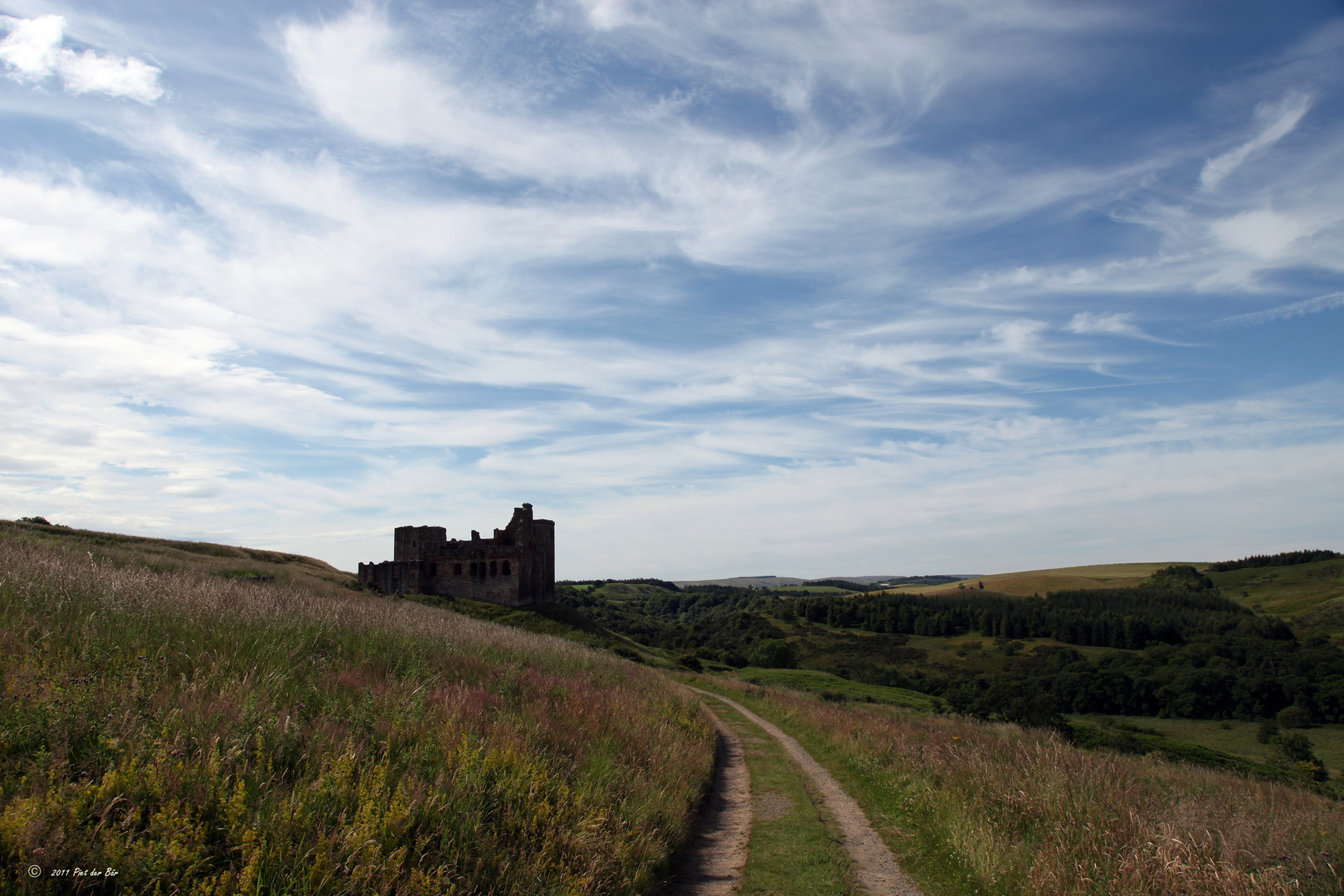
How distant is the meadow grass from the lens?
12.8 feet

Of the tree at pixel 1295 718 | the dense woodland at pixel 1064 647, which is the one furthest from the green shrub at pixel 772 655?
the tree at pixel 1295 718

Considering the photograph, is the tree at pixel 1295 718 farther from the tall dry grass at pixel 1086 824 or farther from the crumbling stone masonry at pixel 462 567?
the tall dry grass at pixel 1086 824

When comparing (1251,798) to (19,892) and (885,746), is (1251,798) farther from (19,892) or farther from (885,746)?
(19,892)

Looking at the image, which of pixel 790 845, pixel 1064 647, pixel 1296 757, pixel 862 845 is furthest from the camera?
pixel 1064 647

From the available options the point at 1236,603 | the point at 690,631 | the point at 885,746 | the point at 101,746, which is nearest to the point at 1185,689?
the point at 690,631

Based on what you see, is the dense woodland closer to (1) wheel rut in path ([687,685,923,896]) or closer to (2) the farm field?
(2) the farm field

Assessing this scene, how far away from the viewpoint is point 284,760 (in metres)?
5.18

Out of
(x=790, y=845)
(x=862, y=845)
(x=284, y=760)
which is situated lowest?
(x=862, y=845)

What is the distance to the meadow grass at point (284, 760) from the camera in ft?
12.8

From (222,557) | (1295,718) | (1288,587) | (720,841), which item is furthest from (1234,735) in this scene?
(1288,587)

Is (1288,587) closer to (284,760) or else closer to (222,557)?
(222,557)

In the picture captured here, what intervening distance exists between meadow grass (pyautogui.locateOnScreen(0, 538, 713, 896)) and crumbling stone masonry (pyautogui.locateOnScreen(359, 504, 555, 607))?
43786 mm

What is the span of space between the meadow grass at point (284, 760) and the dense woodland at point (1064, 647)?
48.4 m

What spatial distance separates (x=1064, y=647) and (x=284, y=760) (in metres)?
132
